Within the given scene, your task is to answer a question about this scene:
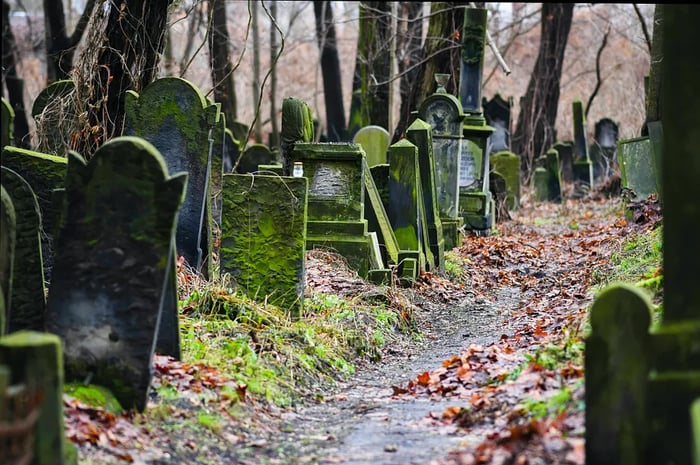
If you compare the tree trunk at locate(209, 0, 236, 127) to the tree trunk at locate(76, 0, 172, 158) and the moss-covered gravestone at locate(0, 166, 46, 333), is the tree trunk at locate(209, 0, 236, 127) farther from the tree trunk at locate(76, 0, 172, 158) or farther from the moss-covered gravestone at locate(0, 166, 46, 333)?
the moss-covered gravestone at locate(0, 166, 46, 333)

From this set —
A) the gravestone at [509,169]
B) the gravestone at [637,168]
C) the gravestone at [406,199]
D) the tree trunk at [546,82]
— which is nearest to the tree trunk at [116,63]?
the gravestone at [406,199]

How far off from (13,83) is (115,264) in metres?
21.4

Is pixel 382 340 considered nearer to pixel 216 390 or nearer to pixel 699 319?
pixel 216 390

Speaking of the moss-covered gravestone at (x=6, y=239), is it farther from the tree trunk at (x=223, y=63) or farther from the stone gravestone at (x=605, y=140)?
the stone gravestone at (x=605, y=140)

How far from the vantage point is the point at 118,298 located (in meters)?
6.33

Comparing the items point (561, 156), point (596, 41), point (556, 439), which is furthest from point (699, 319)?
point (596, 41)

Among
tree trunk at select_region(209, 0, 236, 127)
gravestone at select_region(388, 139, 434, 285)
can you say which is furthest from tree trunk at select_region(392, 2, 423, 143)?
gravestone at select_region(388, 139, 434, 285)

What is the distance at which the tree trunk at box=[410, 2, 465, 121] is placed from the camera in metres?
19.8

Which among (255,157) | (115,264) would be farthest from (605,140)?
(115,264)

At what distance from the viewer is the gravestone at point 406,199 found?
1241cm

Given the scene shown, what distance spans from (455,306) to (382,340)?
244cm

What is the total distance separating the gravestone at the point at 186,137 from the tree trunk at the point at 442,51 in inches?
394

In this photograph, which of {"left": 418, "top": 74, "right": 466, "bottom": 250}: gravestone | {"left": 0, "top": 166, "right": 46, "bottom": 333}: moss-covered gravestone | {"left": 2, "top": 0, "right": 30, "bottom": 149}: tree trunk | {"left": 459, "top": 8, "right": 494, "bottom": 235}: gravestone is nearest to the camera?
{"left": 0, "top": 166, "right": 46, "bottom": 333}: moss-covered gravestone

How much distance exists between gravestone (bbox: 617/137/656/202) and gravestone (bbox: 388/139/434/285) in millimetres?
4747
